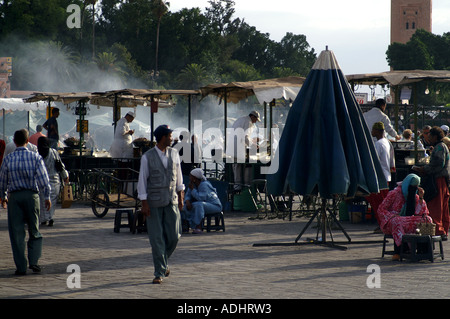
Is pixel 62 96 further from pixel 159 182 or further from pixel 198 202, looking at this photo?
pixel 159 182

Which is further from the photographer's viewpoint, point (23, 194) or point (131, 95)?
point (131, 95)

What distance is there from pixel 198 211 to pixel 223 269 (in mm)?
3968

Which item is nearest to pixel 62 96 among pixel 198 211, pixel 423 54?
pixel 198 211

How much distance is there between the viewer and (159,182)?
826 centimetres

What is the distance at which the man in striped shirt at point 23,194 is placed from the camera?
29.2 ft

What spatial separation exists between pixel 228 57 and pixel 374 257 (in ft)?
291

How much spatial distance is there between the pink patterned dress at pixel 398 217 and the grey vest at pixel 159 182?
3.31 metres

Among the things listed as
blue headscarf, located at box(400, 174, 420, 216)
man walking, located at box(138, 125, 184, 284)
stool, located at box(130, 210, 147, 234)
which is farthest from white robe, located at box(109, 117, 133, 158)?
man walking, located at box(138, 125, 184, 284)

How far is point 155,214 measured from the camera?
8.25 meters

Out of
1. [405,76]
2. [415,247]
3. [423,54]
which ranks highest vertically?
[423,54]

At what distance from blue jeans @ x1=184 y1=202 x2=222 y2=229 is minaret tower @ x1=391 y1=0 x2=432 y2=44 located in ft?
354

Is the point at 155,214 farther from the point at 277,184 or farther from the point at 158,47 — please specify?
the point at 158,47

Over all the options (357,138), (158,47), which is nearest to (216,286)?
(357,138)

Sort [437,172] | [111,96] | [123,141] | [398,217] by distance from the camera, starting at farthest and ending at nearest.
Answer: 1. [111,96]
2. [123,141]
3. [437,172]
4. [398,217]
